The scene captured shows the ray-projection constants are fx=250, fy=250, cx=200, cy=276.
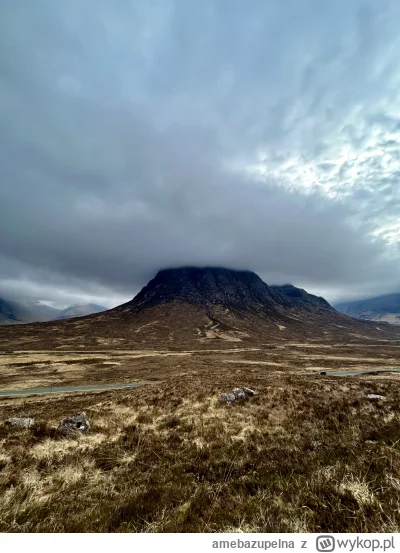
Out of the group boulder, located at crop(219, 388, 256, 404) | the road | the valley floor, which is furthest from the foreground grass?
the road

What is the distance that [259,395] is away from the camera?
20.8 m

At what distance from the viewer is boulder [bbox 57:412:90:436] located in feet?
46.6

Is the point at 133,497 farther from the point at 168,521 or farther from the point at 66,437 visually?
the point at 66,437

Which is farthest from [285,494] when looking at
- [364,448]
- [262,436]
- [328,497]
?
[262,436]

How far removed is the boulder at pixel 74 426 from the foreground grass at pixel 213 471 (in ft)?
1.89

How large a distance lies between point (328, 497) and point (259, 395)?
14.9 metres

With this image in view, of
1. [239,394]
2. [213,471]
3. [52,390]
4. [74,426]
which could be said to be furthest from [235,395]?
[52,390]

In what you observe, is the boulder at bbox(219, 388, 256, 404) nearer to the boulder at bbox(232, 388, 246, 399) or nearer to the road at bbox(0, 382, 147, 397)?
the boulder at bbox(232, 388, 246, 399)

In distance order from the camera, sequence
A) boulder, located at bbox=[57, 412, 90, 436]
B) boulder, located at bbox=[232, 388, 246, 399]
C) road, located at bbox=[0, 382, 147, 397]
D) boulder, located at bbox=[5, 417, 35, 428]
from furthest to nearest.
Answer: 1. road, located at bbox=[0, 382, 147, 397]
2. boulder, located at bbox=[232, 388, 246, 399]
3. boulder, located at bbox=[5, 417, 35, 428]
4. boulder, located at bbox=[57, 412, 90, 436]

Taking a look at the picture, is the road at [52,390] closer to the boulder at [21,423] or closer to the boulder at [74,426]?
the boulder at [21,423]

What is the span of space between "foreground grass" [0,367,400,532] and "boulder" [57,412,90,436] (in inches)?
Answer: 22.7

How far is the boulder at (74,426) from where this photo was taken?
1420 cm

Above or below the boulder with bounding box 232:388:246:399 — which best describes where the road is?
below

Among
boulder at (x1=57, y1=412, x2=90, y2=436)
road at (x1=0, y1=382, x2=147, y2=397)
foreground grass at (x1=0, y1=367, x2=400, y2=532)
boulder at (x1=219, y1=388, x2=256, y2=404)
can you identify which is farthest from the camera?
road at (x1=0, y1=382, x2=147, y2=397)
